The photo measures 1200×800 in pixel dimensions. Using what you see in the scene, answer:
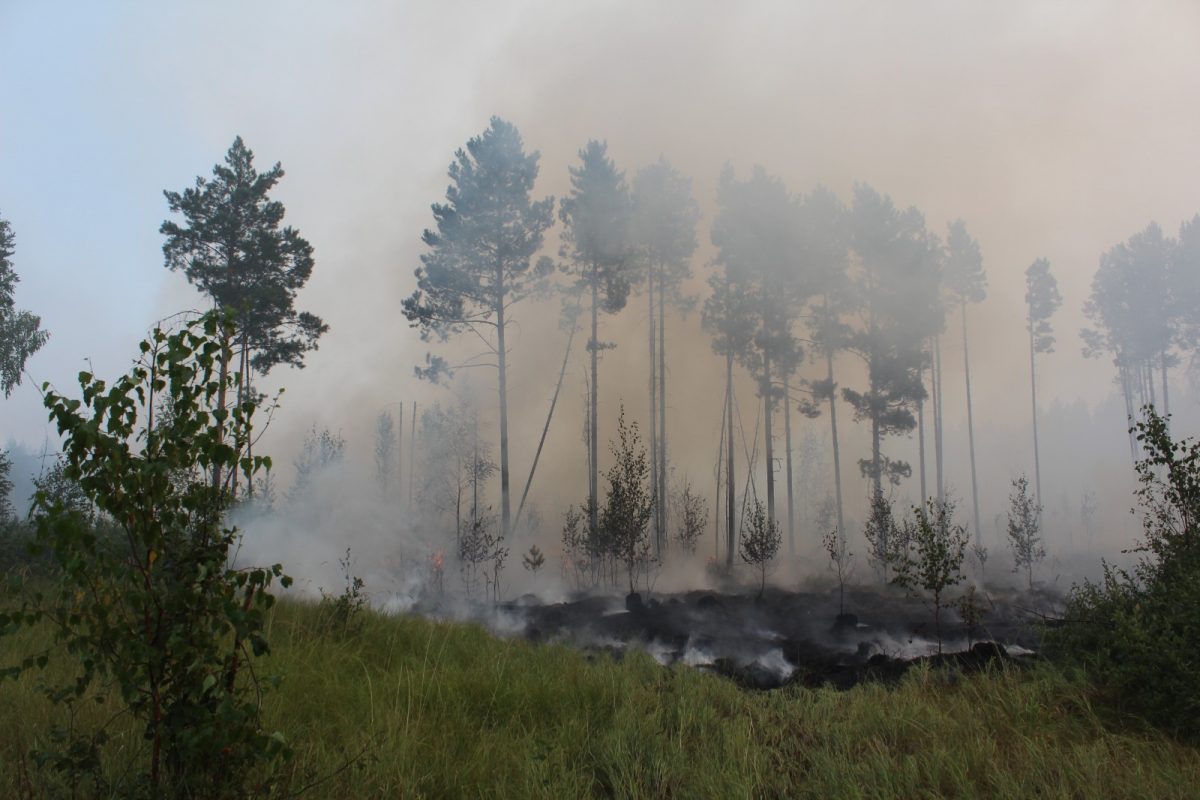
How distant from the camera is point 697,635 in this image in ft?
50.2

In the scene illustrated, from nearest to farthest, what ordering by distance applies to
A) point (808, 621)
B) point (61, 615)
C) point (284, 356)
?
1. point (61, 615)
2. point (808, 621)
3. point (284, 356)

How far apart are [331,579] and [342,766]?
17837 mm

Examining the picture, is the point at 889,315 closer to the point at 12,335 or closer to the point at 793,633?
the point at 793,633

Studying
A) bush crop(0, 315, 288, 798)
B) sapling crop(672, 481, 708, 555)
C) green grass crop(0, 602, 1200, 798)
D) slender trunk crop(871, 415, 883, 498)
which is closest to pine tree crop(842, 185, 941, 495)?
slender trunk crop(871, 415, 883, 498)

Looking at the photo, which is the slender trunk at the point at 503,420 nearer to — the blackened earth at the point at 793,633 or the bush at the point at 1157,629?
the blackened earth at the point at 793,633

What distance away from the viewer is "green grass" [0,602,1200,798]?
4.74 m

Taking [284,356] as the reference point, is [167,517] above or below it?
below

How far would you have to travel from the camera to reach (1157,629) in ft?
24.5

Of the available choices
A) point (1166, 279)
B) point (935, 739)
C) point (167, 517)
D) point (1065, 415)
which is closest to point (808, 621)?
point (935, 739)

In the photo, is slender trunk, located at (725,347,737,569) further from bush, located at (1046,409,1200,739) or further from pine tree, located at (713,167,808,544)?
bush, located at (1046,409,1200,739)

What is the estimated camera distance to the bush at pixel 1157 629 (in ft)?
21.8

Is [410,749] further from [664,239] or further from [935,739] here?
[664,239]

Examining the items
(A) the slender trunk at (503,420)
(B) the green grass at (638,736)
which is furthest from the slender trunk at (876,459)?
(B) the green grass at (638,736)

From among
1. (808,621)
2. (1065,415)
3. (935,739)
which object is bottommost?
(808,621)
